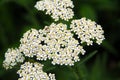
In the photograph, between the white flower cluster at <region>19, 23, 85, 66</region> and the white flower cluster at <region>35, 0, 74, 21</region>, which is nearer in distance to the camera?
the white flower cluster at <region>19, 23, 85, 66</region>

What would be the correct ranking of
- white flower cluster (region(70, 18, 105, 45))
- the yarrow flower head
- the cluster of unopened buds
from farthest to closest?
white flower cluster (region(70, 18, 105, 45)), the yarrow flower head, the cluster of unopened buds

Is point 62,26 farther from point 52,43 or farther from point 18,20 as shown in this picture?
point 18,20

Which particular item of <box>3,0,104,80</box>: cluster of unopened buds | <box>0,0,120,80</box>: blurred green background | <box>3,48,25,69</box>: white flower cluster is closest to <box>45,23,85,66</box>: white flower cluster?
<box>3,0,104,80</box>: cluster of unopened buds

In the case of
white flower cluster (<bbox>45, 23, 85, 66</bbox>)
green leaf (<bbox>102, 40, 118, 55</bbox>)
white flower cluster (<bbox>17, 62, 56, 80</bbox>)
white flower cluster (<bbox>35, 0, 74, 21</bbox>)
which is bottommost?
white flower cluster (<bbox>17, 62, 56, 80</bbox>)

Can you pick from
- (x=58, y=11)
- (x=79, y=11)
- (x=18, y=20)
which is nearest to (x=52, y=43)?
(x=58, y=11)

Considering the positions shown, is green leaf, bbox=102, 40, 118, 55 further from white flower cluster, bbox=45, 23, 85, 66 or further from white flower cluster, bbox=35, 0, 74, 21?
white flower cluster, bbox=45, 23, 85, 66

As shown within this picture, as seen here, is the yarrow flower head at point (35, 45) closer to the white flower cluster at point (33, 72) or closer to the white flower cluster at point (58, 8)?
the white flower cluster at point (33, 72)

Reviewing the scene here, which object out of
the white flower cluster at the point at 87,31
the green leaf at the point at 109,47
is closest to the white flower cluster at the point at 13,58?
the white flower cluster at the point at 87,31
